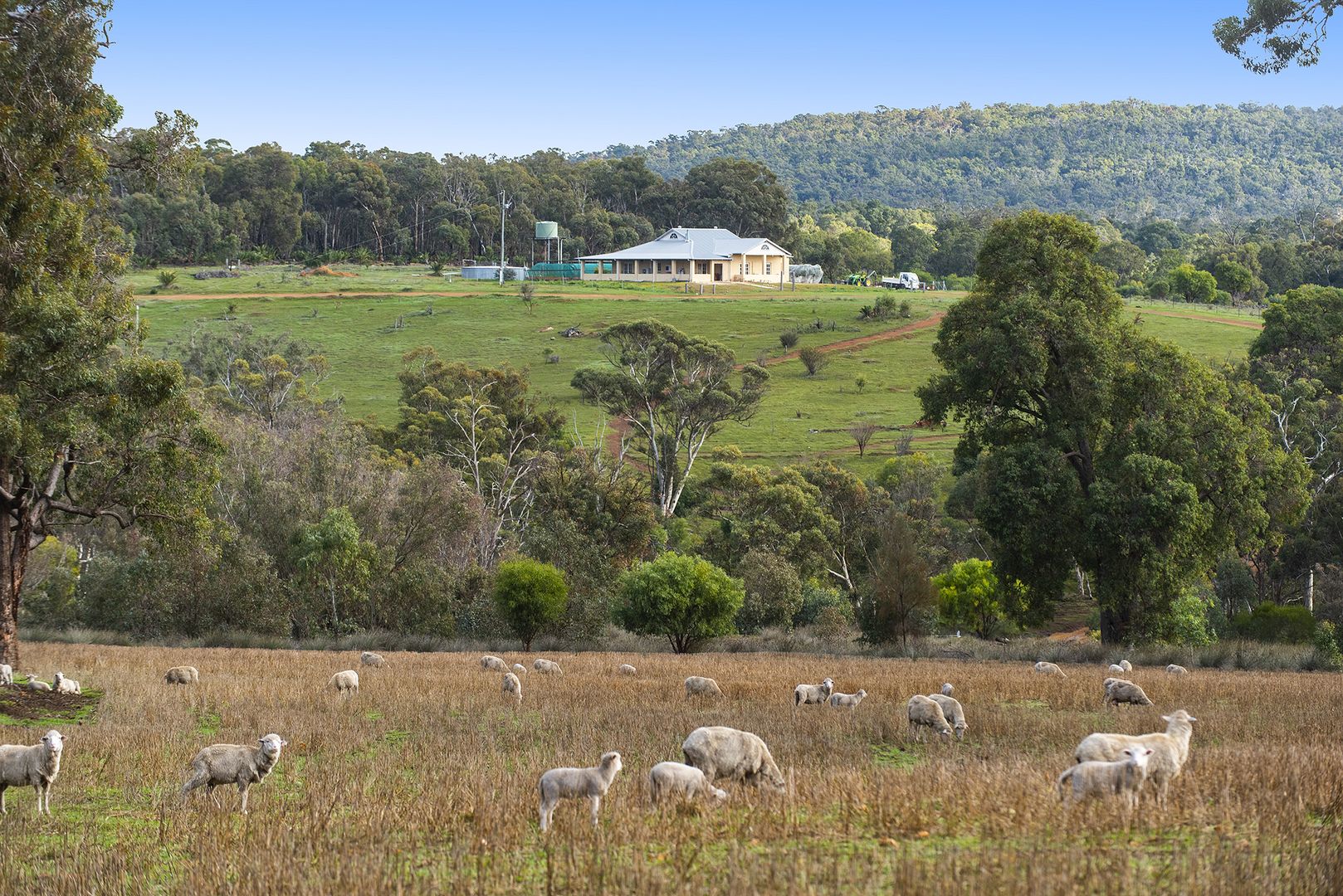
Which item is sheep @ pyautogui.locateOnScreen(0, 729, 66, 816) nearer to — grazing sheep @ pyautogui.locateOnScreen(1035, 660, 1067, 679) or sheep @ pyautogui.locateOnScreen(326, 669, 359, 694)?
sheep @ pyautogui.locateOnScreen(326, 669, 359, 694)

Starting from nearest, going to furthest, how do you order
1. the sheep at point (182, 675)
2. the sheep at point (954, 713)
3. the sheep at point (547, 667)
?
the sheep at point (954, 713) < the sheep at point (182, 675) < the sheep at point (547, 667)

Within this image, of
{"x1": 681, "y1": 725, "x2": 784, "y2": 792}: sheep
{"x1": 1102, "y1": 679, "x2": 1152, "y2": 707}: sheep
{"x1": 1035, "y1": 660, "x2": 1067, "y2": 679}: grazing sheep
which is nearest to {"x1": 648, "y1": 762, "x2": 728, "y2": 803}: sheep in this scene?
{"x1": 681, "y1": 725, "x2": 784, "y2": 792}: sheep

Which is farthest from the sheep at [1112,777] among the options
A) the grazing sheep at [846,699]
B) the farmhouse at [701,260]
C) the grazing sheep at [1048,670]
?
the farmhouse at [701,260]

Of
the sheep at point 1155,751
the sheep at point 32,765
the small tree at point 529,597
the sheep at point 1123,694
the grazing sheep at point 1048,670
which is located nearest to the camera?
the sheep at point 1155,751

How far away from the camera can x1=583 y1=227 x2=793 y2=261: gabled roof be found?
434ft

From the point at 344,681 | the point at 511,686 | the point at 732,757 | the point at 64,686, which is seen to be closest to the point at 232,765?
the point at 732,757

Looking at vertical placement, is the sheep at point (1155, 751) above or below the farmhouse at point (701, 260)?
below

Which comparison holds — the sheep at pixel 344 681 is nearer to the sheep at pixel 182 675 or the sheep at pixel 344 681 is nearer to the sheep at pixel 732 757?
the sheep at pixel 182 675

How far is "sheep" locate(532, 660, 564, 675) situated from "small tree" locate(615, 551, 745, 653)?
9.49 meters

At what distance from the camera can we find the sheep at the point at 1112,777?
936 centimetres

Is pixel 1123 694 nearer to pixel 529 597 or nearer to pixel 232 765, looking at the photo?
pixel 232 765

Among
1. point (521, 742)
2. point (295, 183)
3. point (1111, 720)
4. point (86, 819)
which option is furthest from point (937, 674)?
point (295, 183)

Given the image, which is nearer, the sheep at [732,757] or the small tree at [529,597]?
the sheep at [732,757]

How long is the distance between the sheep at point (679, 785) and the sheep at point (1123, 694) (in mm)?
10041
